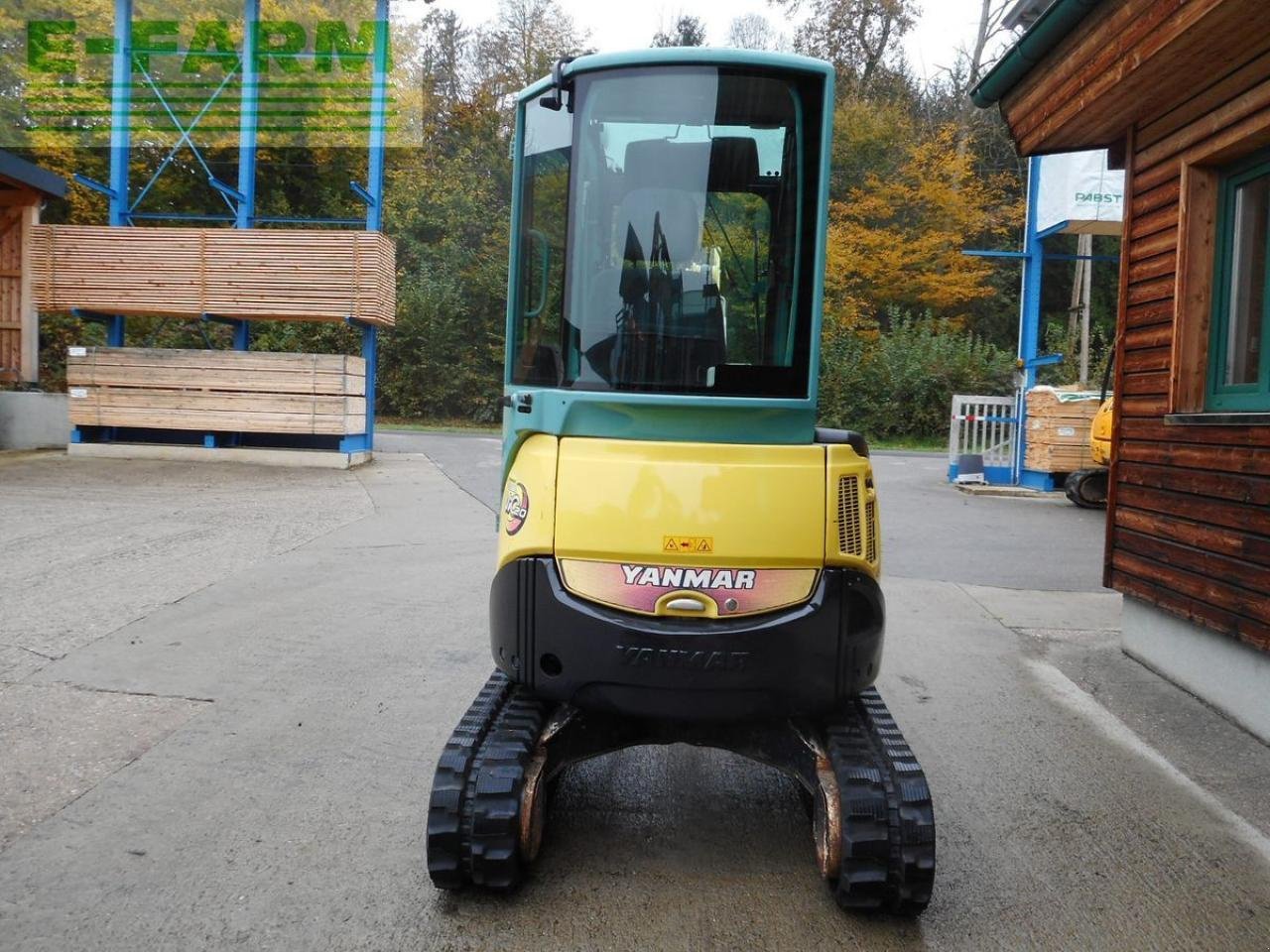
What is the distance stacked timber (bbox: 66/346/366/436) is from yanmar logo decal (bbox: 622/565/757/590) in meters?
12.9

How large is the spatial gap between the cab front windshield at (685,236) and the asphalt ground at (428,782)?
5.57 feet

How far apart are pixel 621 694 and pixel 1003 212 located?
36578mm

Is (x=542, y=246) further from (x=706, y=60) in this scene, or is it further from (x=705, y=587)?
(x=705, y=587)

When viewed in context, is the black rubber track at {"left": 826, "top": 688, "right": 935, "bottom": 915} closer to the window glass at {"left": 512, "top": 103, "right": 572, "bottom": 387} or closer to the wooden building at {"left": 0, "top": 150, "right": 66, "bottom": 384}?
the window glass at {"left": 512, "top": 103, "right": 572, "bottom": 387}

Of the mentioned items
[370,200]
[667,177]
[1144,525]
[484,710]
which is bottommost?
[484,710]

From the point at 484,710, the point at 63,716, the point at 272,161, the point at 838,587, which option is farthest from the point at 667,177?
the point at 272,161

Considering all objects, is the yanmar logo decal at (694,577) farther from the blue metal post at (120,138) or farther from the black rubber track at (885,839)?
the blue metal post at (120,138)

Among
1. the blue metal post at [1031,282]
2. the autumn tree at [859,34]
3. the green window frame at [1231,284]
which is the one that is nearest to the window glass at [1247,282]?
the green window frame at [1231,284]

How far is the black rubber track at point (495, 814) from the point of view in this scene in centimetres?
315

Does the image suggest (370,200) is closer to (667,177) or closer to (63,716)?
(63,716)

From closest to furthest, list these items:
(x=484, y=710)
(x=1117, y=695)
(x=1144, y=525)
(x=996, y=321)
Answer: (x=484, y=710), (x=1117, y=695), (x=1144, y=525), (x=996, y=321)

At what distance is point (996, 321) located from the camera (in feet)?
130

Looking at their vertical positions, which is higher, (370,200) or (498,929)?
(370,200)

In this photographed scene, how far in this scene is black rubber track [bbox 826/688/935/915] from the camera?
10.1 feet
